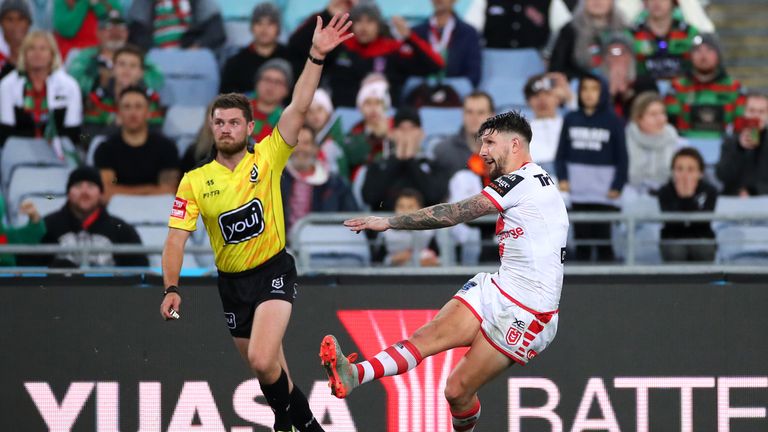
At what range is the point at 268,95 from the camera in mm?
12695

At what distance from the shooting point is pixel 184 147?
12844mm

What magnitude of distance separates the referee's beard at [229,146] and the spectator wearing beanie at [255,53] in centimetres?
489

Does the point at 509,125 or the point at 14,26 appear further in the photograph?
the point at 14,26

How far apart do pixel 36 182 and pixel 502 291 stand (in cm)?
597

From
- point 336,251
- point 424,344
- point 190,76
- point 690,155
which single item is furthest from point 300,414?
point 190,76

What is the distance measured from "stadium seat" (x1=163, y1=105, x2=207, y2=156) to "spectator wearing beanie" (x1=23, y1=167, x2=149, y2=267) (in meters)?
1.99

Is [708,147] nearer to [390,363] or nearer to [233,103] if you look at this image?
[390,363]

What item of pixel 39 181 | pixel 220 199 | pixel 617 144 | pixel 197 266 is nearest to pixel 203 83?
pixel 39 181

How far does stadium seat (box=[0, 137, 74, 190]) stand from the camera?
12.8 m

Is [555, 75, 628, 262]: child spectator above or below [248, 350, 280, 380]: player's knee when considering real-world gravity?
above

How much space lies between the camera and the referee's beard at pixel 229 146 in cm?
861

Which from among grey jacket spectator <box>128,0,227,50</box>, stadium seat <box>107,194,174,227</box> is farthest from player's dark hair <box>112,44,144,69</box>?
stadium seat <box>107,194,174,227</box>

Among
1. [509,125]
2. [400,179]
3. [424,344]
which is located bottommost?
[424,344]

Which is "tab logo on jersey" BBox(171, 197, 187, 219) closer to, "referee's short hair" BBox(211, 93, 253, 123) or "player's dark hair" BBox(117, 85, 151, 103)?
"referee's short hair" BBox(211, 93, 253, 123)
